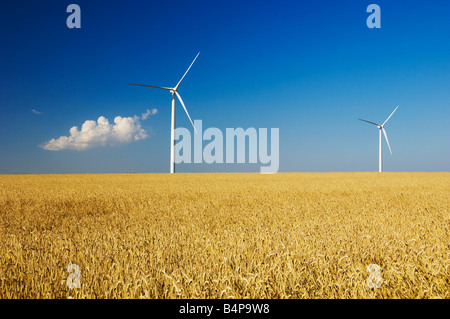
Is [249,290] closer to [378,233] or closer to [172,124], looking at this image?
[378,233]

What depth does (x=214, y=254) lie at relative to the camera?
186 inches

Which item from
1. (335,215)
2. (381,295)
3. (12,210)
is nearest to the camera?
(381,295)

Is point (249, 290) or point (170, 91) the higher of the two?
point (170, 91)

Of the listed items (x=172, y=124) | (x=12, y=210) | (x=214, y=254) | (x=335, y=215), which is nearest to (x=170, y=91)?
(x=172, y=124)

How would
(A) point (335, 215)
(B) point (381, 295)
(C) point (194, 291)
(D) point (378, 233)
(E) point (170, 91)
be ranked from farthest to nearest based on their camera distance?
(E) point (170, 91) → (A) point (335, 215) → (D) point (378, 233) → (B) point (381, 295) → (C) point (194, 291)

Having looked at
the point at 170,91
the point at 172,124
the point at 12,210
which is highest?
the point at 170,91
